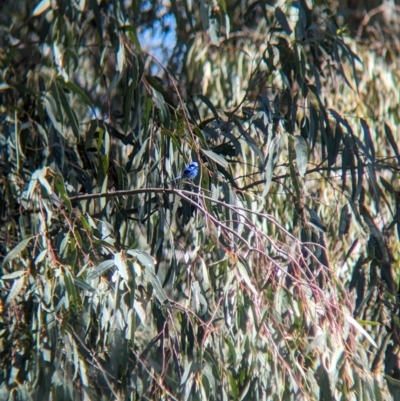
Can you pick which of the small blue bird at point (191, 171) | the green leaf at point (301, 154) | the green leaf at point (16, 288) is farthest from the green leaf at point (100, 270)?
the green leaf at point (301, 154)

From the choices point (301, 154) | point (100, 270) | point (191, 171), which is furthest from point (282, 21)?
point (100, 270)

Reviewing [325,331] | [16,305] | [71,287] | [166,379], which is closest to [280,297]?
[325,331]

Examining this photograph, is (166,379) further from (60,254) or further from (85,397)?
(60,254)

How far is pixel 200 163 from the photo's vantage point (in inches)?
74.6

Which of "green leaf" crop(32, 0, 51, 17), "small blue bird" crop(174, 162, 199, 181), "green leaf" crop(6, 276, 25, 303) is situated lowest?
"green leaf" crop(6, 276, 25, 303)

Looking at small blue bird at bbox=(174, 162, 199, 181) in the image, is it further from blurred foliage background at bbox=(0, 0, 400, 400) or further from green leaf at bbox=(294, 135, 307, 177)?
green leaf at bbox=(294, 135, 307, 177)

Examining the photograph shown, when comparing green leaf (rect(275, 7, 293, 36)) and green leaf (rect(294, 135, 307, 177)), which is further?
green leaf (rect(275, 7, 293, 36))

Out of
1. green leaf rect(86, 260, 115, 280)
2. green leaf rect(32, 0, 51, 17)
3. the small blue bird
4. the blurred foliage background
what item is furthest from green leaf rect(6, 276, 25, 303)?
Answer: green leaf rect(32, 0, 51, 17)

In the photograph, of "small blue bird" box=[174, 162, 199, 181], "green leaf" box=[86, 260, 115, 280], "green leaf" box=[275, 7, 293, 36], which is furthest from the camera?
"green leaf" box=[275, 7, 293, 36]

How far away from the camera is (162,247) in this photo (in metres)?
2.09

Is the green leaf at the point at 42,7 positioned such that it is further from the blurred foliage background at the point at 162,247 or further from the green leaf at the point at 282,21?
the green leaf at the point at 282,21

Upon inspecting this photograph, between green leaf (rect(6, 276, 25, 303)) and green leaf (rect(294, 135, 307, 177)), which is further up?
green leaf (rect(294, 135, 307, 177))

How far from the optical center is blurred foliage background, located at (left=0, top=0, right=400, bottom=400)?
5.40 feet

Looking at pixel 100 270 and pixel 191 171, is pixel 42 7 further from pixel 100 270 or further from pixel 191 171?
pixel 100 270
